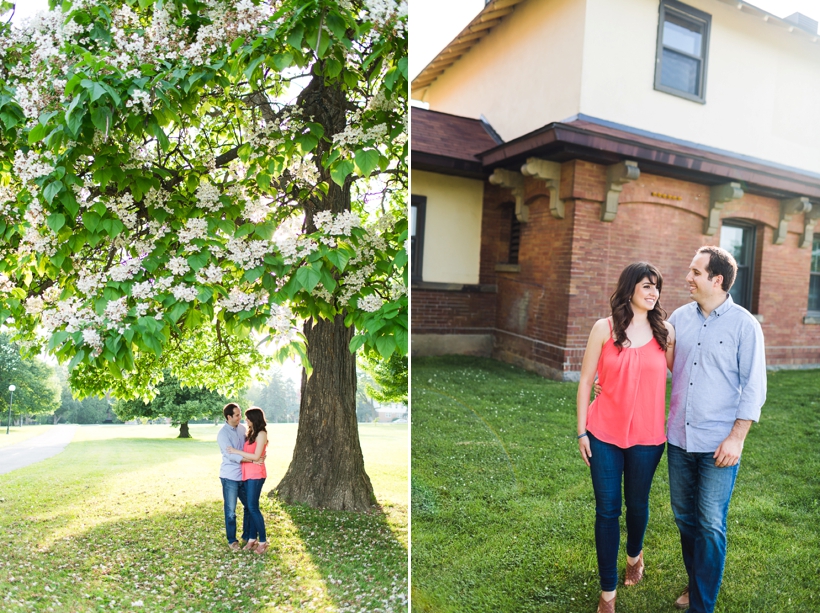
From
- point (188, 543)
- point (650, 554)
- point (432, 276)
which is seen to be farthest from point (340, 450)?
point (650, 554)

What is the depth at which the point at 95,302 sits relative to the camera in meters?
2.17

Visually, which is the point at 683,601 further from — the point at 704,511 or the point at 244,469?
the point at 244,469

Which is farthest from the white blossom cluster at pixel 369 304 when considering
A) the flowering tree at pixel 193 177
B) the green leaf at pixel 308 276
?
the green leaf at pixel 308 276

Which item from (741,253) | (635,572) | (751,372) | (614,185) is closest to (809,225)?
(741,253)

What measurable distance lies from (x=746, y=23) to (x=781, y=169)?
22.2 inches

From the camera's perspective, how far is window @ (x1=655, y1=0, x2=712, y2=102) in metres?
1.91

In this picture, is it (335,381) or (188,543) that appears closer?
(188,543)

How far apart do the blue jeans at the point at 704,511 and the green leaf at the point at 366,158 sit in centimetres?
135

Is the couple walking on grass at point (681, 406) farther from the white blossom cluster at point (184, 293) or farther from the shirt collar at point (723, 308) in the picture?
the white blossom cluster at point (184, 293)

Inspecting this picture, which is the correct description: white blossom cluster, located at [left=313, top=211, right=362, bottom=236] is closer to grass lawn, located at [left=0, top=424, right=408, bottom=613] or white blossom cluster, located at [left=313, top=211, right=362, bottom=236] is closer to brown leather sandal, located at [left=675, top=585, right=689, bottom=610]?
grass lawn, located at [left=0, top=424, right=408, bottom=613]

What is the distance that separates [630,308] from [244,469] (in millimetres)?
2105

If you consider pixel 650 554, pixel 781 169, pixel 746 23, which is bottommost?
pixel 650 554

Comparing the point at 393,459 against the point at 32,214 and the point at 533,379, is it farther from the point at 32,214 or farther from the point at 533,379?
the point at 32,214

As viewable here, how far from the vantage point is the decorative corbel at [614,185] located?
93.2 inches
